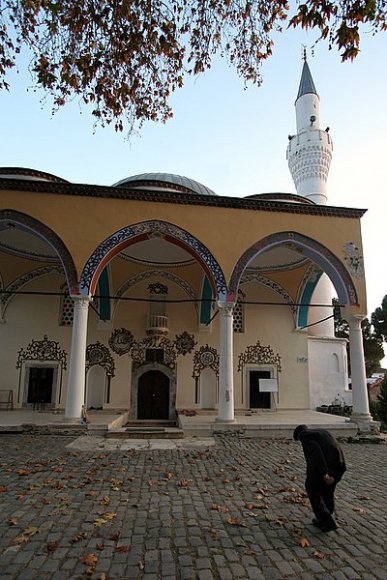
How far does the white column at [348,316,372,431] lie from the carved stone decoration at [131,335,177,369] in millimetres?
4909

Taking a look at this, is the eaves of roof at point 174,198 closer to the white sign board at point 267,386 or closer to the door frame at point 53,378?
the white sign board at point 267,386

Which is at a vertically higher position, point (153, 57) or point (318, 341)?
point (153, 57)

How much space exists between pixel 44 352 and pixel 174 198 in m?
5.85

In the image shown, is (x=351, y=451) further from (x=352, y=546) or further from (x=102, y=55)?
(x=102, y=55)

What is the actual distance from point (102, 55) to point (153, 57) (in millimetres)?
469

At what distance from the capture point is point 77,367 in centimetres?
784

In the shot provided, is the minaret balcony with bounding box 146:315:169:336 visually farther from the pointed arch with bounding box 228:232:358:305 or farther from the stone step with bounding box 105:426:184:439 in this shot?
the pointed arch with bounding box 228:232:358:305

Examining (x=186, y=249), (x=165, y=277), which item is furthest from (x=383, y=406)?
(x=186, y=249)

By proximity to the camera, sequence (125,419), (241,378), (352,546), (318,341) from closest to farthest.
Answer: (352,546) < (125,419) < (241,378) < (318,341)

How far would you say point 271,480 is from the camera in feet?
15.5

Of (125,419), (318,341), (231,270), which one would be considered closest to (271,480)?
(231,270)

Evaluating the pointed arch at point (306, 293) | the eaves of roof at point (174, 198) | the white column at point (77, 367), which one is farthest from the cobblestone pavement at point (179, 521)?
the pointed arch at point (306, 293)

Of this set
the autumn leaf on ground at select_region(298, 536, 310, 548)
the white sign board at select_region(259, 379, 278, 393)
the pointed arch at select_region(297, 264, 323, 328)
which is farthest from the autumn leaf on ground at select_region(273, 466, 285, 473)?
the pointed arch at select_region(297, 264, 323, 328)

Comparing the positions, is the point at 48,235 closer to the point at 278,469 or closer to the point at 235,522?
the point at 278,469
